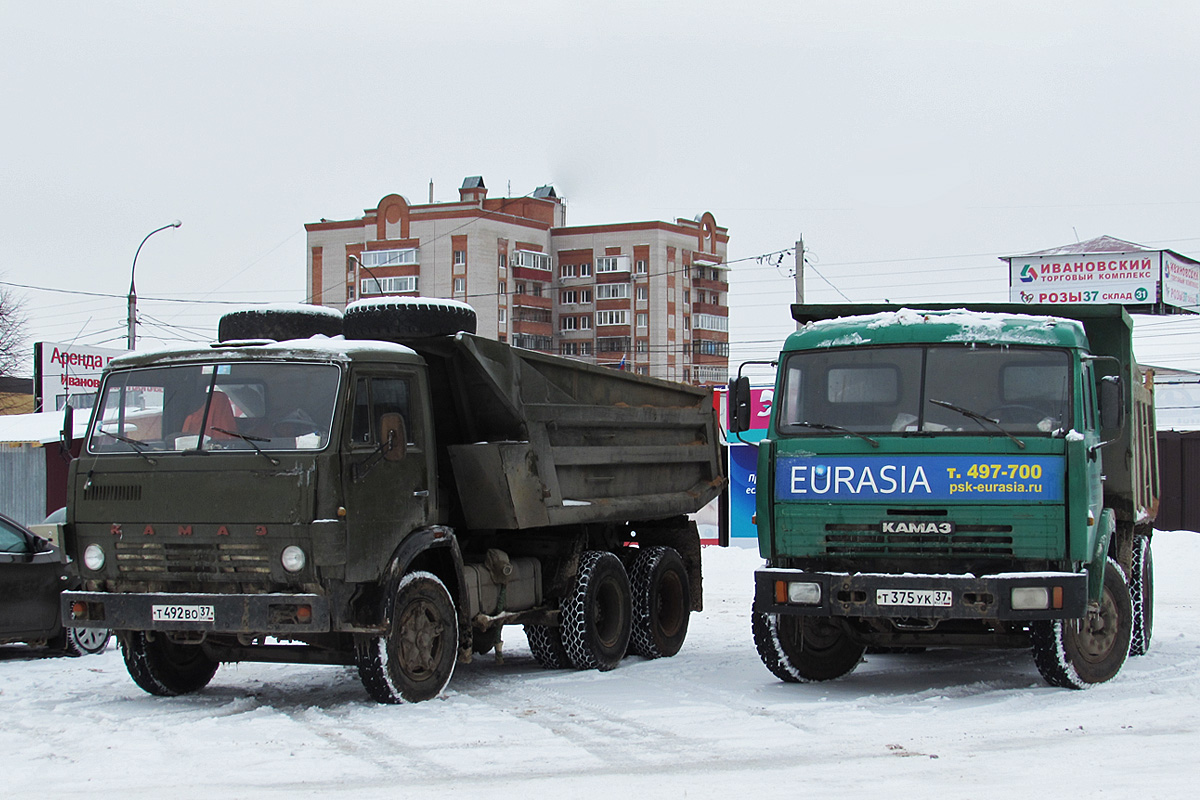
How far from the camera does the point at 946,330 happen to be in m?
9.46

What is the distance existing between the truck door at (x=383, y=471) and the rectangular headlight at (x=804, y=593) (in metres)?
2.59

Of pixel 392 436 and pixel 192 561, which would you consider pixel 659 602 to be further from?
pixel 192 561

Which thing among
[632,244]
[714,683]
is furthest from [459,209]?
[714,683]

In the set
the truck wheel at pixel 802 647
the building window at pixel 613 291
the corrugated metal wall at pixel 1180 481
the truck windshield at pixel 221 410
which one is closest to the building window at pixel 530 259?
the building window at pixel 613 291

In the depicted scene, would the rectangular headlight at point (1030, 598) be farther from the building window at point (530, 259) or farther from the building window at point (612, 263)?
the building window at point (612, 263)

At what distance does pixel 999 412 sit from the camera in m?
9.16

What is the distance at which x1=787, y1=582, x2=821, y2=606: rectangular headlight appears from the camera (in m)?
9.25

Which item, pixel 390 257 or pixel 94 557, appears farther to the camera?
pixel 390 257

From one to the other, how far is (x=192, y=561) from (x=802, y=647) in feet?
14.8

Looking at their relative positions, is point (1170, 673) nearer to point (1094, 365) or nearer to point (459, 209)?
point (1094, 365)

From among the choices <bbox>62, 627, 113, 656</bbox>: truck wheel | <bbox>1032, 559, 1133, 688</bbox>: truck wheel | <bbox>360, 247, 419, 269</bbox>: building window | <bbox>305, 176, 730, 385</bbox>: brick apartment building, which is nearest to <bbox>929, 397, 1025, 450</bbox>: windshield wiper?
<bbox>1032, 559, 1133, 688</bbox>: truck wheel

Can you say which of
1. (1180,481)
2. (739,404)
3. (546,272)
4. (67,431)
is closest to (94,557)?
(67,431)

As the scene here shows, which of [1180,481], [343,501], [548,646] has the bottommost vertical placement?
→ [548,646]

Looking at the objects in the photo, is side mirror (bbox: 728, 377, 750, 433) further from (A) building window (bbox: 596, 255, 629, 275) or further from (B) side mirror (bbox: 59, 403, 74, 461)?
(A) building window (bbox: 596, 255, 629, 275)
